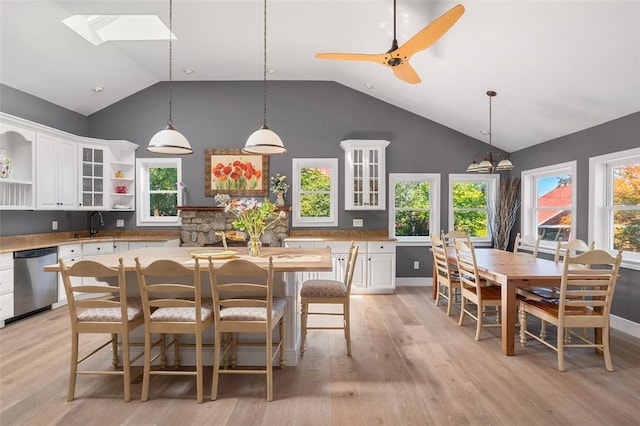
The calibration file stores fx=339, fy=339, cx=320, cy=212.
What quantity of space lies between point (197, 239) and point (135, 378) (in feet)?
10.7

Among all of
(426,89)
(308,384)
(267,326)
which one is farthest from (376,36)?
(308,384)

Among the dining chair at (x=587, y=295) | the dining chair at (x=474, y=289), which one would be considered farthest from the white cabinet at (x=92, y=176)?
the dining chair at (x=587, y=295)

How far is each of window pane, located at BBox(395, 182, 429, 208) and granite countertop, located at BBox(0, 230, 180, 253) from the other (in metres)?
3.93

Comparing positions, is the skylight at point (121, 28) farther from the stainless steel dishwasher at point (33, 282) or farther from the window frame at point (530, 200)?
the window frame at point (530, 200)

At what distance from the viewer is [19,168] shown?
4.44 meters

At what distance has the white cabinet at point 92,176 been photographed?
210 inches

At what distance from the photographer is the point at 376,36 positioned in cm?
408

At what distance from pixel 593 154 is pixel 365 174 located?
2985 millimetres

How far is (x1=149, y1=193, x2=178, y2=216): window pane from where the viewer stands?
236 inches

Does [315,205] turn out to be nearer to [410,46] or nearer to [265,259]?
[265,259]

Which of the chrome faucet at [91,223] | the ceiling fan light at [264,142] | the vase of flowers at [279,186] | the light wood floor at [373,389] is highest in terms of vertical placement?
the ceiling fan light at [264,142]

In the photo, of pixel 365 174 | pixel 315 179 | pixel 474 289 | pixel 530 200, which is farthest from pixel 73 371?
pixel 530 200

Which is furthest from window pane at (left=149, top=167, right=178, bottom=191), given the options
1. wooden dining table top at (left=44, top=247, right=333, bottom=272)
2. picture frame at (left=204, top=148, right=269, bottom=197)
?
wooden dining table top at (left=44, top=247, right=333, bottom=272)

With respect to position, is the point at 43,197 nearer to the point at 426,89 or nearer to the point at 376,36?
the point at 376,36
